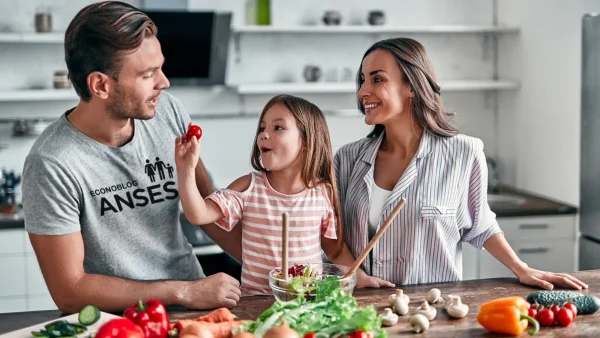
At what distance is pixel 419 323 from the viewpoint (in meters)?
1.80

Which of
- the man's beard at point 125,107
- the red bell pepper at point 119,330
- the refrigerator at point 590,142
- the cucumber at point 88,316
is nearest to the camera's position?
the red bell pepper at point 119,330

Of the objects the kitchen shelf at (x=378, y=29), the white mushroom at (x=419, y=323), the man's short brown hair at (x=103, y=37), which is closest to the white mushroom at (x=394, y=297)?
the white mushroom at (x=419, y=323)

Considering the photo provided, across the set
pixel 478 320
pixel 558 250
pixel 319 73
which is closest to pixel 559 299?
pixel 478 320

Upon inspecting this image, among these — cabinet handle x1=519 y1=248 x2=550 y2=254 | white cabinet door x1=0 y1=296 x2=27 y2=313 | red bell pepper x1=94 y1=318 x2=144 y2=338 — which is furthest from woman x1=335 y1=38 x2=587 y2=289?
white cabinet door x1=0 y1=296 x2=27 y2=313

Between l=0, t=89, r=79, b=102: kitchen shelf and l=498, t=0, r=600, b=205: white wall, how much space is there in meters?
2.76

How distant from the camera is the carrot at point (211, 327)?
1.61 metres

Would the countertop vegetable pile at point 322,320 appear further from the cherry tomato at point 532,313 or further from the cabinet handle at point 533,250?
the cabinet handle at point 533,250

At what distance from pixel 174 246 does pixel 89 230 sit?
277 millimetres

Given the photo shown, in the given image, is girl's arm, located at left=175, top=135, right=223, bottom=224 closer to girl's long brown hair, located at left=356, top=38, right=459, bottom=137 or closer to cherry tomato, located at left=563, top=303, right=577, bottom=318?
girl's long brown hair, located at left=356, top=38, right=459, bottom=137

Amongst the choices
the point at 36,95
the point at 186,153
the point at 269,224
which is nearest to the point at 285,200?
the point at 269,224

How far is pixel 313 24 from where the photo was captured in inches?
191

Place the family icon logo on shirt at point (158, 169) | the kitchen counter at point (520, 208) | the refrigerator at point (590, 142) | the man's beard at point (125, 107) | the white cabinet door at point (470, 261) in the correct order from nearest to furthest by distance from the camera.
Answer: the man's beard at point (125, 107) < the family icon logo on shirt at point (158, 169) < the refrigerator at point (590, 142) < the kitchen counter at point (520, 208) < the white cabinet door at point (470, 261)

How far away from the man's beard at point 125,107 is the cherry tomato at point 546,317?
1.14m

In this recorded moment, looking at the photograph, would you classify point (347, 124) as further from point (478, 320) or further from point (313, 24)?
point (478, 320)
